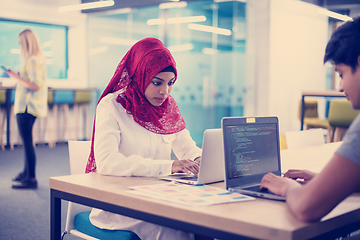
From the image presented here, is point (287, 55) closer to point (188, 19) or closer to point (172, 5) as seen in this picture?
point (188, 19)

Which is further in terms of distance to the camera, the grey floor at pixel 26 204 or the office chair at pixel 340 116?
the office chair at pixel 340 116

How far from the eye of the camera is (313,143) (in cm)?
266

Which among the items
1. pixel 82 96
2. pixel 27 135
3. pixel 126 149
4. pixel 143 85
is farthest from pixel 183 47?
pixel 126 149

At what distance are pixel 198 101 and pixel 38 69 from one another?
3926mm

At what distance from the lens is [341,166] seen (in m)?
0.85

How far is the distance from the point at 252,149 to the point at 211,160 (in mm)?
144

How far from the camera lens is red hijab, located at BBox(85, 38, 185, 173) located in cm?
166

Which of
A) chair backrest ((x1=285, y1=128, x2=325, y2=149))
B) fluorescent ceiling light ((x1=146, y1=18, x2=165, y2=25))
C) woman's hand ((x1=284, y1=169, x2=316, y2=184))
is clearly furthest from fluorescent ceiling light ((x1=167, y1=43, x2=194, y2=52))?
woman's hand ((x1=284, y1=169, x2=316, y2=184))

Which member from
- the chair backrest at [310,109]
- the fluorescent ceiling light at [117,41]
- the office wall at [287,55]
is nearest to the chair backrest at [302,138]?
the chair backrest at [310,109]

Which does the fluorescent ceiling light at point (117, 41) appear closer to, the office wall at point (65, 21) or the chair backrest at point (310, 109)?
the office wall at point (65, 21)

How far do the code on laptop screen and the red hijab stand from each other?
0.54 meters

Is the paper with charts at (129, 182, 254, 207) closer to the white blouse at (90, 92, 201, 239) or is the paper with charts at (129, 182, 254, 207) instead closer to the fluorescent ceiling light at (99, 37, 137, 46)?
the white blouse at (90, 92, 201, 239)

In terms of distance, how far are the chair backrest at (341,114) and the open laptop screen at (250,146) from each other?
4.06m

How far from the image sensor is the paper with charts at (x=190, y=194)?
102cm
